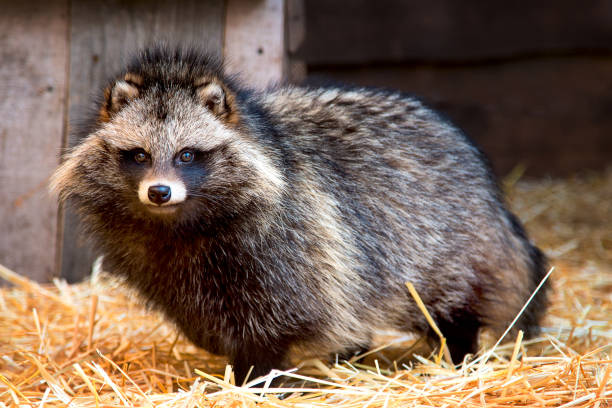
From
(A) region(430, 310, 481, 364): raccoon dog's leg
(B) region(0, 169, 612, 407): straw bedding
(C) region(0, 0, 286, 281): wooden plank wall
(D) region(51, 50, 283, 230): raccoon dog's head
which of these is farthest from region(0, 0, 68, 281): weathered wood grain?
(A) region(430, 310, 481, 364): raccoon dog's leg

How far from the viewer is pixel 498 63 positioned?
24.1 feet

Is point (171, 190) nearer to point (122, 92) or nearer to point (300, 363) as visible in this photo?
point (122, 92)

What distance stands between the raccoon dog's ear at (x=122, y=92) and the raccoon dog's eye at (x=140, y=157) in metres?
0.24

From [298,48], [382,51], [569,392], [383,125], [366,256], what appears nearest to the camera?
[569,392]

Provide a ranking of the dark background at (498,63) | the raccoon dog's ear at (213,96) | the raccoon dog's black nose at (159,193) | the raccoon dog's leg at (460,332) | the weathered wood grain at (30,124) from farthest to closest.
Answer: the dark background at (498,63) → the weathered wood grain at (30,124) → the raccoon dog's leg at (460,332) → the raccoon dog's ear at (213,96) → the raccoon dog's black nose at (159,193)

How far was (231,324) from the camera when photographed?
346 cm

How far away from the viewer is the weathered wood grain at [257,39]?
4.71 meters

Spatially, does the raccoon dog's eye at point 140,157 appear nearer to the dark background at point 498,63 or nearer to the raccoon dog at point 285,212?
the raccoon dog at point 285,212

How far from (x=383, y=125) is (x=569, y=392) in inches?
61.7

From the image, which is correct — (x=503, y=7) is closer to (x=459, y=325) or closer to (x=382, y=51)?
(x=382, y=51)

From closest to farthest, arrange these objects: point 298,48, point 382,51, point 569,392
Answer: point 569,392
point 298,48
point 382,51

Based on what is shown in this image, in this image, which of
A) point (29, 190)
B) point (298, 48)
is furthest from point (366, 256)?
point (29, 190)

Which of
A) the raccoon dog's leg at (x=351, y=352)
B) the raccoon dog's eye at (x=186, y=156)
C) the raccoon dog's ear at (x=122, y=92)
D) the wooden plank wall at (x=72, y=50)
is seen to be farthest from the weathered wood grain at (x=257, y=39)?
the raccoon dog's leg at (x=351, y=352)

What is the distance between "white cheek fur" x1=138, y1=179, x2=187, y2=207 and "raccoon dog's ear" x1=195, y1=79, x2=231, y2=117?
414 mm
